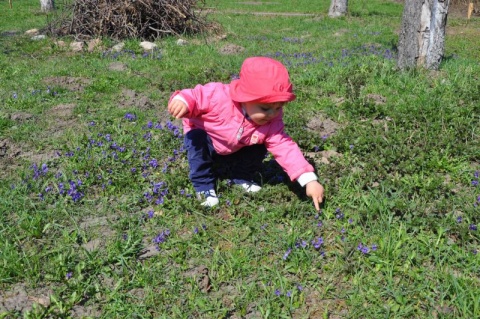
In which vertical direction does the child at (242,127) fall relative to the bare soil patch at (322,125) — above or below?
above

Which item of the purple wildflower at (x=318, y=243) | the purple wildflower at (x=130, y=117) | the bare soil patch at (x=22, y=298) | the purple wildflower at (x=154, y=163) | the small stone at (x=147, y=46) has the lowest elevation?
the bare soil patch at (x=22, y=298)

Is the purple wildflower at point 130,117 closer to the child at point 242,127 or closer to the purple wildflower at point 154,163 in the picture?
the purple wildflower at point 154,163

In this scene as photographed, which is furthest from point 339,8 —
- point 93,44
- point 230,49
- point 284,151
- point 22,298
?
point 22,298

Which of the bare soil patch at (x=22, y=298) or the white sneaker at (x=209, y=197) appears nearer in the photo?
the bare soil patch at (x=22, y=298)

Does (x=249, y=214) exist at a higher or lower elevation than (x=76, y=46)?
lower

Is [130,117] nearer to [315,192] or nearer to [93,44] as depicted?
[315,192]

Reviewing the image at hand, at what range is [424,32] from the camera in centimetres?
676

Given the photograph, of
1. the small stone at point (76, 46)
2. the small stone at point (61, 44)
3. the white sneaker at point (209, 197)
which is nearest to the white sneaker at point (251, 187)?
the white sneaker at point (209, 197)

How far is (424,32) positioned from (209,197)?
4.74 m

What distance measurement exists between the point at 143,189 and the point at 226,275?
1.31 meters

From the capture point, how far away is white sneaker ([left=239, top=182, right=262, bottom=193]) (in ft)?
12.7

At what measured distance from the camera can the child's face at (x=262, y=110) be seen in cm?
326

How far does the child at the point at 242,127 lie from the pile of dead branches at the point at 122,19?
7.19 meters

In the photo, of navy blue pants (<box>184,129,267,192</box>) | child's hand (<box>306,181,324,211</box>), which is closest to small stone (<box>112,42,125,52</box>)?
navy blue pants (<box>184,129,267,192</box>)
